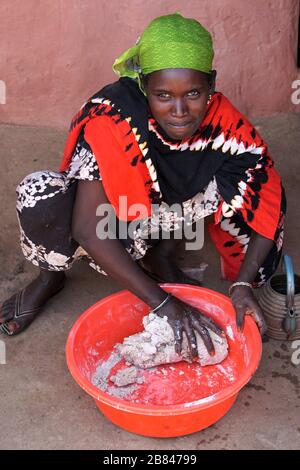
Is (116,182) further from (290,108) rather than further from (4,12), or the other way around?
(290,108)

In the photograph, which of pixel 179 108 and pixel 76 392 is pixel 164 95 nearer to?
pixel 179 108

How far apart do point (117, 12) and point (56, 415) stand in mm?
1581

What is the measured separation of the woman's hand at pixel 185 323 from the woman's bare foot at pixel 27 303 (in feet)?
1.71

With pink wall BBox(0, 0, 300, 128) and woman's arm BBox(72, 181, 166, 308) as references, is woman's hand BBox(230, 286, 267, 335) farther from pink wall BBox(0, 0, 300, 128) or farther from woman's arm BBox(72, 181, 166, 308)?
pink wall BBox(0, 0, 300, 128)

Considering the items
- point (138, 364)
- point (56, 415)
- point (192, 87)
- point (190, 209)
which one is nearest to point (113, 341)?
point (138, 364)

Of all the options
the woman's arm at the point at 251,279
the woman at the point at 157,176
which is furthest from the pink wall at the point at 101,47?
the woman's arm at the point at 251,279

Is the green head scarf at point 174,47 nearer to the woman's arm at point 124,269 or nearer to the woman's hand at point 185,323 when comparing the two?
the woman's arm at point 124,269

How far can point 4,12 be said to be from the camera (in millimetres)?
2605

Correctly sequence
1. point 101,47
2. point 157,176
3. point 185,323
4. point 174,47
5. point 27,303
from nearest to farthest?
point 174,47, point 185,323, point 157,176, point 27,303, point 101,47

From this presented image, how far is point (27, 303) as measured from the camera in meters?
2.21

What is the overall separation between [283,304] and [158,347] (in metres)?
0.41

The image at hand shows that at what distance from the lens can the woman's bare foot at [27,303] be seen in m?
2.18

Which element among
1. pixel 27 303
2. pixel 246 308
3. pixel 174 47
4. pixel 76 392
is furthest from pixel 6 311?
pixel 174 47

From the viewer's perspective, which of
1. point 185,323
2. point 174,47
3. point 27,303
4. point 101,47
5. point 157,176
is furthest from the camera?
point 101,47
